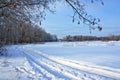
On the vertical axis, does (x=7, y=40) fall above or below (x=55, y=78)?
above

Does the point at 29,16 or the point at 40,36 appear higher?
the point at 29,16

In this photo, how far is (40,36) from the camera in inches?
237

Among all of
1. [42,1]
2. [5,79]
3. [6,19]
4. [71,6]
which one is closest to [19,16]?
[6,19]

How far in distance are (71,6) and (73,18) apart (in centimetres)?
18

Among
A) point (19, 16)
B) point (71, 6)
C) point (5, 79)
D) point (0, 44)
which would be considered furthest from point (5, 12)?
point (5, 79)

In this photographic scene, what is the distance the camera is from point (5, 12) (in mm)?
5406

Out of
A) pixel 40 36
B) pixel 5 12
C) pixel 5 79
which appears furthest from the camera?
pixel 5 79

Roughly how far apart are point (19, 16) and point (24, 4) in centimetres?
83

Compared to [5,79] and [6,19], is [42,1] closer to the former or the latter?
[6,19]

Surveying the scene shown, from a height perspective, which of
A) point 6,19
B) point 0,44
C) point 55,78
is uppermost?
point 6,19

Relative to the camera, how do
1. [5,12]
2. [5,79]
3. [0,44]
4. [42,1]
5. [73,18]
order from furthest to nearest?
[5,79]
[0,44]
[5,12]
[42,1]
[73,18]

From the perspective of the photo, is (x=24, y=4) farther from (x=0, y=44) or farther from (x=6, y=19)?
(x=0, y=44)

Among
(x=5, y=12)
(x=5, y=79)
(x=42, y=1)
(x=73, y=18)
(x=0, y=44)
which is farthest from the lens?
(x=5, y=79)

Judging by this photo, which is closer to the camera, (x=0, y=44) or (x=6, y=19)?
(x=6, y=19)
